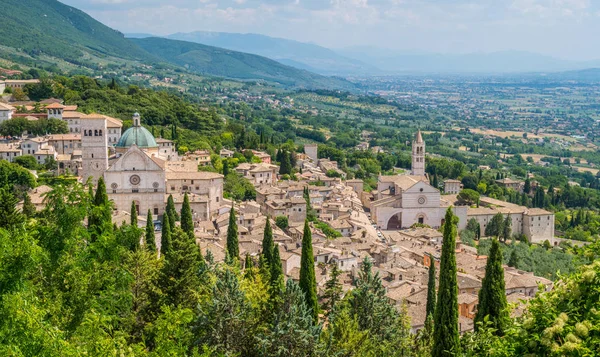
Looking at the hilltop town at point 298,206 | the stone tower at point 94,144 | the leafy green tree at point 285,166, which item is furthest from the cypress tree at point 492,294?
the leafy green tree at point 285,166

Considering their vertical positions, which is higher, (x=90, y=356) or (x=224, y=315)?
(x=90, y=356)

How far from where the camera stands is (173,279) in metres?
21.2

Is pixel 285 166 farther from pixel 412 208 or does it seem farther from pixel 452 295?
pixel 452 295

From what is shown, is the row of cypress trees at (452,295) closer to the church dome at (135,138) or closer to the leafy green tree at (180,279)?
the leafy green tree at (180,279)

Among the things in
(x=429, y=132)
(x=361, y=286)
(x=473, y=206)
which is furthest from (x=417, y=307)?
A: (x=429, y=132)

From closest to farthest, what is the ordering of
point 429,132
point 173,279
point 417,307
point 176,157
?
point 173,279 < point 417,307 < point 176,157 < point 429,132

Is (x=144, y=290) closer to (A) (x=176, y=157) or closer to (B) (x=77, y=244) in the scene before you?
(B) (x=77, y=244)

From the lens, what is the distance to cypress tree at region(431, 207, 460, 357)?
62.3ft

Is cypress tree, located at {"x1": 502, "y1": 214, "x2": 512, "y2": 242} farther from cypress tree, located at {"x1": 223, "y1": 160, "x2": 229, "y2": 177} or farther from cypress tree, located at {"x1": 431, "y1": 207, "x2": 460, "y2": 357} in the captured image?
cypress tree, located at {"x1": 431, "y1": 207, "x2": 460, "y2": 357}

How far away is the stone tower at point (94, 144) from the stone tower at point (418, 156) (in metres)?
33.7

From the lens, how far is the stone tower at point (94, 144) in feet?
162

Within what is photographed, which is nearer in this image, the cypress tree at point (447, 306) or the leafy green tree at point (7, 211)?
the cypress tree at point (447, 306)

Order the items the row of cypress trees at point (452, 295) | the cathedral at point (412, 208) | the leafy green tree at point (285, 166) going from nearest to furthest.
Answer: the row of cypress trees at point (452, 295) → the cathedral at point (412, 208) → the leafy green tree at point (285, 166)

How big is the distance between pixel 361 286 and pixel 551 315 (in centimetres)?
1058
